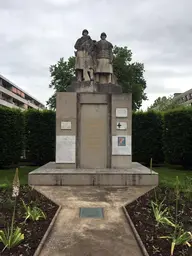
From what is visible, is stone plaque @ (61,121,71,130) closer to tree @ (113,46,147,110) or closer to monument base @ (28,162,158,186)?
monument base @ (28,162,158,186)

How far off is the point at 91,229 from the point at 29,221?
1.15m

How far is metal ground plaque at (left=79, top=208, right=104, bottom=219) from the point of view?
198 inches

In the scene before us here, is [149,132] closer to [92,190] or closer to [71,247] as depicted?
[92,190]

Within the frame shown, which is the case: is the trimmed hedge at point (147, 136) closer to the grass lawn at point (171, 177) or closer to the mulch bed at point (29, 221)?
the grass lawn at point (171, 177)

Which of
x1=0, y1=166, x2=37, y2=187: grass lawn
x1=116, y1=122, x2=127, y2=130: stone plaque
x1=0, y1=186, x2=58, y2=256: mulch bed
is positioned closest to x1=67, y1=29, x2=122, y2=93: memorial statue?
x1=116, y1=122, x2=127, y2=130: stone plaque

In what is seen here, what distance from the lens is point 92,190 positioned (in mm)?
7043

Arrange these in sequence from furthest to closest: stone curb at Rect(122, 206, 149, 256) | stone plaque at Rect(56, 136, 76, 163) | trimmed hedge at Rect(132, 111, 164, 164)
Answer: trimmed hedge at Rect(132, 111, 164, 164)
stone plaque at Rect(56, 136, 76, 163)
stone curb at Rect(122, 206, 149, 256)

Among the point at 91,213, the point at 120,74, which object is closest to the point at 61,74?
the point at 120,74

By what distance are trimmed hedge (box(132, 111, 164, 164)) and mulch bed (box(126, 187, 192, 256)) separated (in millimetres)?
7762

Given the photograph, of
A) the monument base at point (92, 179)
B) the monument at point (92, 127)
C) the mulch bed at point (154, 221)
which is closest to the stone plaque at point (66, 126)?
the monument at point (92, 127)

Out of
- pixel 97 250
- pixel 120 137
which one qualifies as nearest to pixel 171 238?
pixel 97 250

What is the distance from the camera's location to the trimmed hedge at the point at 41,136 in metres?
14.5

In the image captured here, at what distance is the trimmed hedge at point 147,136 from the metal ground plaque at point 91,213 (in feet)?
31.6

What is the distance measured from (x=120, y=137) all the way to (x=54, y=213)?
14.5ft
